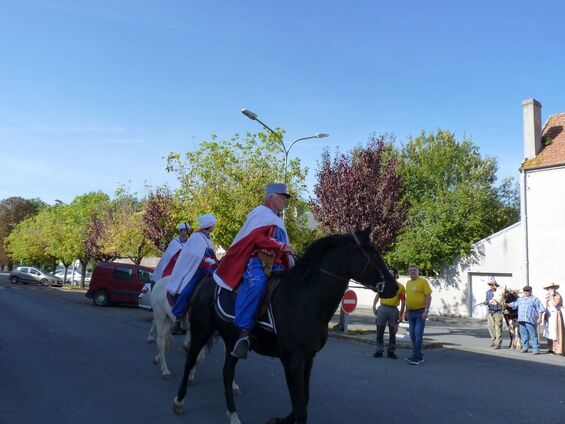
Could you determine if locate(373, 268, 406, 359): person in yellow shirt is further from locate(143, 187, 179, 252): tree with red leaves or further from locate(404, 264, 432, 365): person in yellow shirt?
locate(143, 187, 179, 252): tree with red leaves

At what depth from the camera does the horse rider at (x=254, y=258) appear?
16.5ft

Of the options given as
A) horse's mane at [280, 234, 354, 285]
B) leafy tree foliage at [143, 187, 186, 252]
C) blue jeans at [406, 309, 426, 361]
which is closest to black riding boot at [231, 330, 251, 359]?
horse's mane at [280, 234, 354, 285]

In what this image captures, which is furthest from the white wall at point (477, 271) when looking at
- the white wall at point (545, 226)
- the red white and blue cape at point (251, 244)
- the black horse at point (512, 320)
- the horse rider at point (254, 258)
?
the red white and blue cape at point (251, 244)

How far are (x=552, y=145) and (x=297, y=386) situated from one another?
71.0 ft

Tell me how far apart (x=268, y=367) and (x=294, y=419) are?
4159mm

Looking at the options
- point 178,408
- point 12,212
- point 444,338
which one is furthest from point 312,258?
point 12,212

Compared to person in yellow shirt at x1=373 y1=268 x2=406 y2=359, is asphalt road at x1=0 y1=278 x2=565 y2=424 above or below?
below

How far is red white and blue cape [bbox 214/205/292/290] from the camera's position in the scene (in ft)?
17.1

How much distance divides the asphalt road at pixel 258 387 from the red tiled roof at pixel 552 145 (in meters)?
12.3

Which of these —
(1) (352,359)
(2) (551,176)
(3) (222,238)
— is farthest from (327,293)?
(2) (551,176)

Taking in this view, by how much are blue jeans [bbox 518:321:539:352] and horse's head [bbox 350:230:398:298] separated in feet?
33.9

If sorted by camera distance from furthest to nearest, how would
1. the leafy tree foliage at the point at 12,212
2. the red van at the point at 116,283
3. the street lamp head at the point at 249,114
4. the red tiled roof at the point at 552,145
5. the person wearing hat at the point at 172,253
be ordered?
the leafy tree foliage at the point at 12,212
the red van at the point at 116,283
the red tiled roof at the point at 552,145
the street lamp head at the point at 249,114
the person wearing hat at the point at 172,253

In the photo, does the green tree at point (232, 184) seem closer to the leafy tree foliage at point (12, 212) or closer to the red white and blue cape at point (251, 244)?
the red white and blue cape at point (251, 244)

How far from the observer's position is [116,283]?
22906mm
